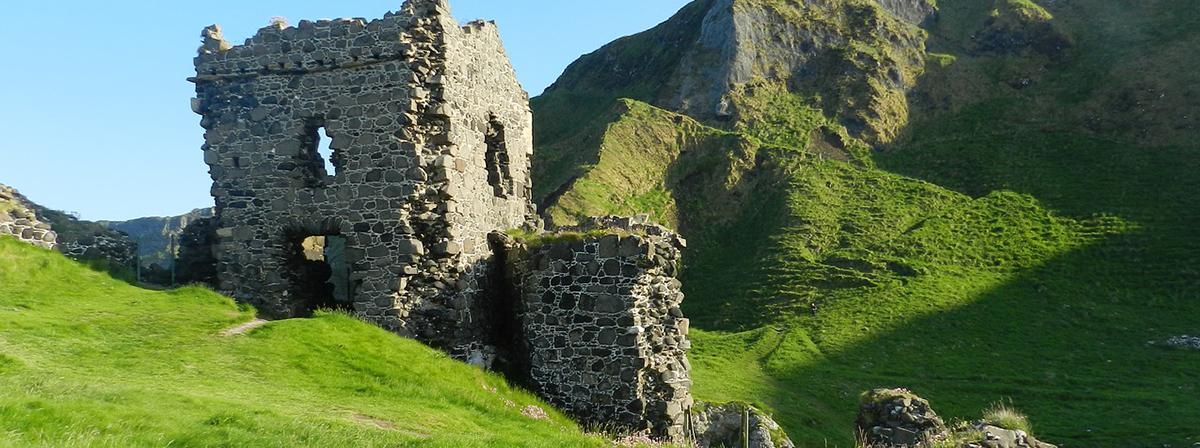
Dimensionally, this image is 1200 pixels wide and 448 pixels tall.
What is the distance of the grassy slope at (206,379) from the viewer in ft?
30.6

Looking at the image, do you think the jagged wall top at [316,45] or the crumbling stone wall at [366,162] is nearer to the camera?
the crumbling stone wall at [366,162]

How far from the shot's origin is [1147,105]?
73.8 meters

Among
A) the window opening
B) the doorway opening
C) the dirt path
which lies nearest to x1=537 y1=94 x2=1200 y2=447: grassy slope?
the window opening

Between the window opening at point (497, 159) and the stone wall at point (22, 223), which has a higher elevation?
the window opening at point (497, 159)

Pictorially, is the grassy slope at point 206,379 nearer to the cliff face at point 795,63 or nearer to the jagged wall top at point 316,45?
the jagged wall top at point 316,45

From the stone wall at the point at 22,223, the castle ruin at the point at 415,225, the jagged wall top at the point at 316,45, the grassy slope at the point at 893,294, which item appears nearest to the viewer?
the castle ruin at the point at 415,225

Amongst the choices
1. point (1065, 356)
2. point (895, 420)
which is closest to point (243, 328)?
point (895, 420)

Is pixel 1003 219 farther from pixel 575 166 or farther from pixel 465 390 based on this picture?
pixel 465 390

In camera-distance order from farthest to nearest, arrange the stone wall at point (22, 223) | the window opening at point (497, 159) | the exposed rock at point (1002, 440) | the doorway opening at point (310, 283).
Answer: the window opening at point (497, 159) < the doorway opening at point (310, 283) < the stone wall at point (22, 223) < the exposed rock at point (1002, 440)

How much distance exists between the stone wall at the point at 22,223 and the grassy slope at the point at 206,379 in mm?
592

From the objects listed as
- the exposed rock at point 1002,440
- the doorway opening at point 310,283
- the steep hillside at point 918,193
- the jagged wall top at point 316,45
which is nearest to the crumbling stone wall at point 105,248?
the doorway opening at point 310,283

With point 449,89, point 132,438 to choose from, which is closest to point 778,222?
point 449,89

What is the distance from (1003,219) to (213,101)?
179ft

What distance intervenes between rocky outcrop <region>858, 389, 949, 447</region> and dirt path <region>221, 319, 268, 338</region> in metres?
11.6
